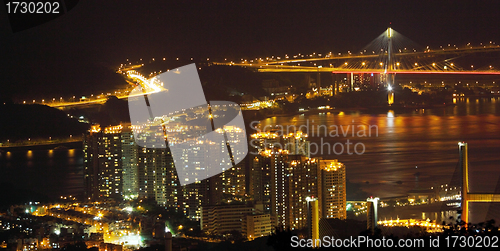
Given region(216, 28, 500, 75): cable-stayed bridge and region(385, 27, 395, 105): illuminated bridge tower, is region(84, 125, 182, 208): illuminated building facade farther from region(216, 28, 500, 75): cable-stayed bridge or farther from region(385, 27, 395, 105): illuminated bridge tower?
region(385, 27, 395, 105): illuminated bridge tower

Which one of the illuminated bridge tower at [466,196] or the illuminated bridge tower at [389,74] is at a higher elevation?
the illuminated bridge tower at [389,74]

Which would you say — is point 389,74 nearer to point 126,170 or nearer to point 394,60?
point 394,60

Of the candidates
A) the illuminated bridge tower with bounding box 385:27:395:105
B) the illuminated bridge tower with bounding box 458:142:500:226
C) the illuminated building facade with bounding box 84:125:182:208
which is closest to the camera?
the illuminated bridge tower with bounding box 458:142:500:226

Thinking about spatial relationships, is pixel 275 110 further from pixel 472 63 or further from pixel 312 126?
pixel 472 63

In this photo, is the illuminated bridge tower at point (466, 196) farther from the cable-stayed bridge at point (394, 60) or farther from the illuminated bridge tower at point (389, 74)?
the illuminated bridge tower at point (389, 74)

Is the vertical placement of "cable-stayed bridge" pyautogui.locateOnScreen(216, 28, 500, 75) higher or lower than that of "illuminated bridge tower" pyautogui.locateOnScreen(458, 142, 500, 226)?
higher

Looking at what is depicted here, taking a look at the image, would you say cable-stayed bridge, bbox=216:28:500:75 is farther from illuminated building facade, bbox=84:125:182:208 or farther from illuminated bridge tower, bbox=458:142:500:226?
illuminated bridge tower, bbox=458:142:500:226

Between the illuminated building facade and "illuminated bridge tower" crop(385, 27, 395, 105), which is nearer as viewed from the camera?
the illuminated building facade

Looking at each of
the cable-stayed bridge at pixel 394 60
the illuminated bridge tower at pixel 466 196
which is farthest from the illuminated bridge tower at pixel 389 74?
the illuminated bridge tower at pixel 466 196

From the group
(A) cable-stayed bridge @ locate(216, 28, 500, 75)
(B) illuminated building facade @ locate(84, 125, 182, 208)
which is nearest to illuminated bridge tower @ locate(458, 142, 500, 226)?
(B) illuminated building facade @ locate(84, 125, 182, 208)

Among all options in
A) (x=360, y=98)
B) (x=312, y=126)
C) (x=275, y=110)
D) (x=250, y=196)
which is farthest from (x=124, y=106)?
(x=250, y=196)

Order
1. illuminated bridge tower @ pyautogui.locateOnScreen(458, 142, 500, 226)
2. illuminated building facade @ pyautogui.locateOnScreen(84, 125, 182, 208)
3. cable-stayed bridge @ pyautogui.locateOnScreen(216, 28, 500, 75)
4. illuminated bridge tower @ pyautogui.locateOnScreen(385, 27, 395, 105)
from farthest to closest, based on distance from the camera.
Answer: illuminated bridge tower @ pyautogui.locateOnScreen(385, 27, 395, 105)
cable-stayed bridge @ pyautogui.locateOnScreen(216, 28, 500, 75)
illuminated building facade @ pyautogui.locateOnScreen(84, 125, 182, 208)
illuminated bridge tower @ pyautogui.locateOnScreen(458, 142, 500, 226)

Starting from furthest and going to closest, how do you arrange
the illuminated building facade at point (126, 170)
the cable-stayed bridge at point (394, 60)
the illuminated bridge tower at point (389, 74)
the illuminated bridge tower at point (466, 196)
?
the illuminated bridge tower at point (389, 74), the cable-stayed bridge at point (394, 60), the illuminated building facade at point (126, 170), the illuminated bridge tower at point (466, 196)
